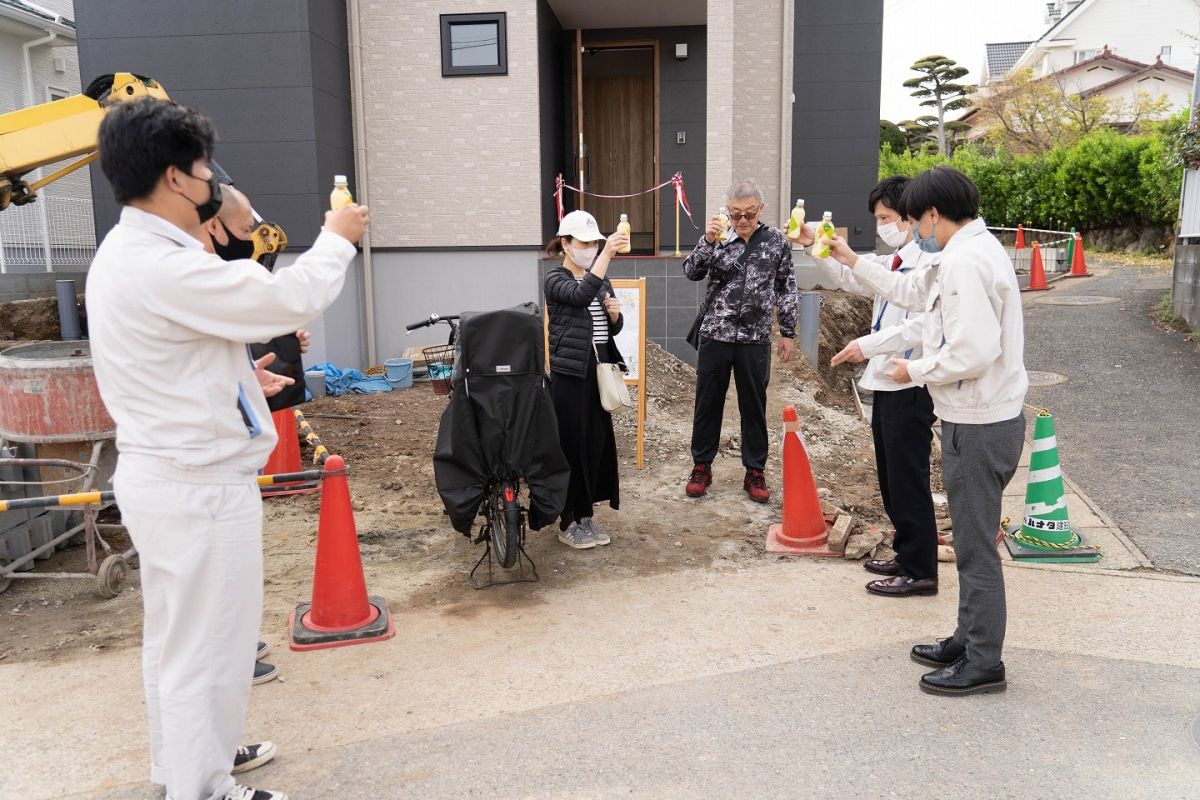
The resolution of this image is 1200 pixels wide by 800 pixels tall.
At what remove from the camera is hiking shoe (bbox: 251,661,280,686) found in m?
3.64

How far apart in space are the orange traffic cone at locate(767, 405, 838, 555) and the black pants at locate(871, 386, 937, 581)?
0.70 metres

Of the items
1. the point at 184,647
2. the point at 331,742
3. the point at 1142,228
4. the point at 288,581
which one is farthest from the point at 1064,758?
the point at 1142,228

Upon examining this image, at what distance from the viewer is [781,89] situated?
1198cm

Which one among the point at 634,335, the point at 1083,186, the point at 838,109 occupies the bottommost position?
the point at 634,335

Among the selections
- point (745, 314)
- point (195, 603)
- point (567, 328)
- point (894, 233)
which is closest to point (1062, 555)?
point (894, 233)

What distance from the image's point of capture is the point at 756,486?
20.2ft

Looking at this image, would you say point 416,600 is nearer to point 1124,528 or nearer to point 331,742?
point 331,742

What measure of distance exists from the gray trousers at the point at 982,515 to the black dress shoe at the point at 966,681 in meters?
0.04

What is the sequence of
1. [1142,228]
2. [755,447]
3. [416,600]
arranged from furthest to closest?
1. [1142,228]
2. [755,447]
3. [416,600]

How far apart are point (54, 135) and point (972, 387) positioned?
510 centimetres

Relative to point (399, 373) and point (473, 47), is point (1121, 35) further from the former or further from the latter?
point (399, 373)

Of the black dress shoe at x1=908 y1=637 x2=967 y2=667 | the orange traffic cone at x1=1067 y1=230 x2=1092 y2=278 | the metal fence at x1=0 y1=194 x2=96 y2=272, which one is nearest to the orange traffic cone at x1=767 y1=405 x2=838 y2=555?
the black dress shoe at x1=908 y1=637 x2=967 y2=667

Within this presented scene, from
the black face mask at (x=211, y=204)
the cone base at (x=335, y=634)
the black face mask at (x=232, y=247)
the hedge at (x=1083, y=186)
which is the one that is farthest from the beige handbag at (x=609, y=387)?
the hedge at (x=1083, y=186)

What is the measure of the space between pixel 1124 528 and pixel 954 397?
2736 millimetres
